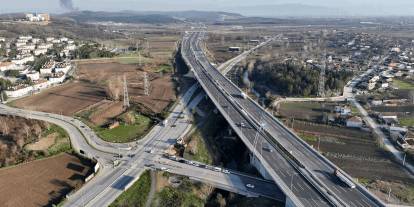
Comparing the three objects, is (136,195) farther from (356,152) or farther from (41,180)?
(356,152)

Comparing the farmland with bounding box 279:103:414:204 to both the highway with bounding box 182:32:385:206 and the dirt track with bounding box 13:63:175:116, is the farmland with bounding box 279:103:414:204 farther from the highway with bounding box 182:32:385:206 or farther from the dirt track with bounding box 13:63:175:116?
the dirt track with bounding box 13:63:175:116

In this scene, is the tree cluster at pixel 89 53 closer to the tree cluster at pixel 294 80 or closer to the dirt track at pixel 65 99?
the dirt track at pixel 65 99

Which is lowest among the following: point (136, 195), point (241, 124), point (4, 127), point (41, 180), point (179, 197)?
point (179, 197)

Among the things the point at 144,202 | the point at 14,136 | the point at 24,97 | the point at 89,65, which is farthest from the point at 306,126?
the point at 89,65

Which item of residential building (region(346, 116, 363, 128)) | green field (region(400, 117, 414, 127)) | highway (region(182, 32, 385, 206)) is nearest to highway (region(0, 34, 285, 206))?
highway (region(182, 32, 385, 206))

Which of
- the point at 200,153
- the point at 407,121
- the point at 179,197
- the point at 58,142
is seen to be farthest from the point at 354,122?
the point at 58,142

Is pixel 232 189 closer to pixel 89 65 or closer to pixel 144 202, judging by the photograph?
pixel 144 202
